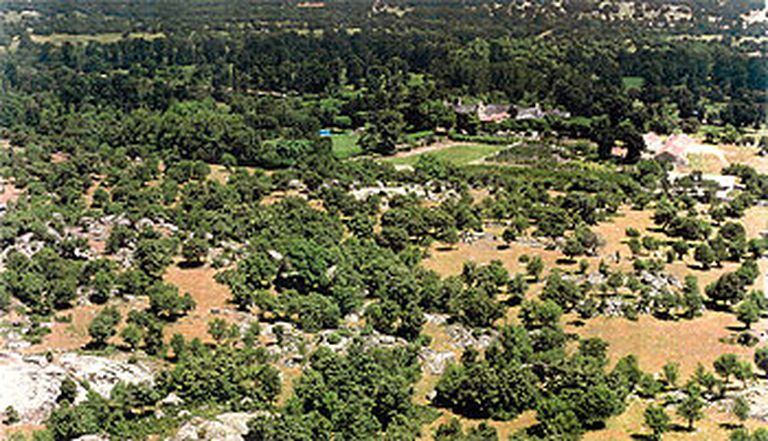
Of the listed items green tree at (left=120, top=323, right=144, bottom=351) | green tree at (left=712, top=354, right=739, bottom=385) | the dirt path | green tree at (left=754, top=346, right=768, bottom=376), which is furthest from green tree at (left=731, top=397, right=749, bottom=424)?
the dirt path

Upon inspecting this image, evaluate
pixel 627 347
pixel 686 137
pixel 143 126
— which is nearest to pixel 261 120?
pixel 143 126

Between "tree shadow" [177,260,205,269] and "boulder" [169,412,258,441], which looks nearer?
"boulder" [169,412,258,441]

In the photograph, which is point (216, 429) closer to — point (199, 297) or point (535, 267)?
point (199, 297)

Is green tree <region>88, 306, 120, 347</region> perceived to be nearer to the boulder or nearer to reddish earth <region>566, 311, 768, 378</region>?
the boulder

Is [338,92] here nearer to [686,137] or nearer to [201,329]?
[686,137]

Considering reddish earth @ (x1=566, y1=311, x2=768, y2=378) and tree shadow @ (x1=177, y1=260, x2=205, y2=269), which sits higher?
reddish earth @ (x1=566, y1=311, x2=768, y2=378)

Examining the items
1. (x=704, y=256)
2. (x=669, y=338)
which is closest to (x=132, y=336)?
(x=669, y=338)

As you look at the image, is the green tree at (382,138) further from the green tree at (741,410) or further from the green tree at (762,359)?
the green tree at (741,410)
